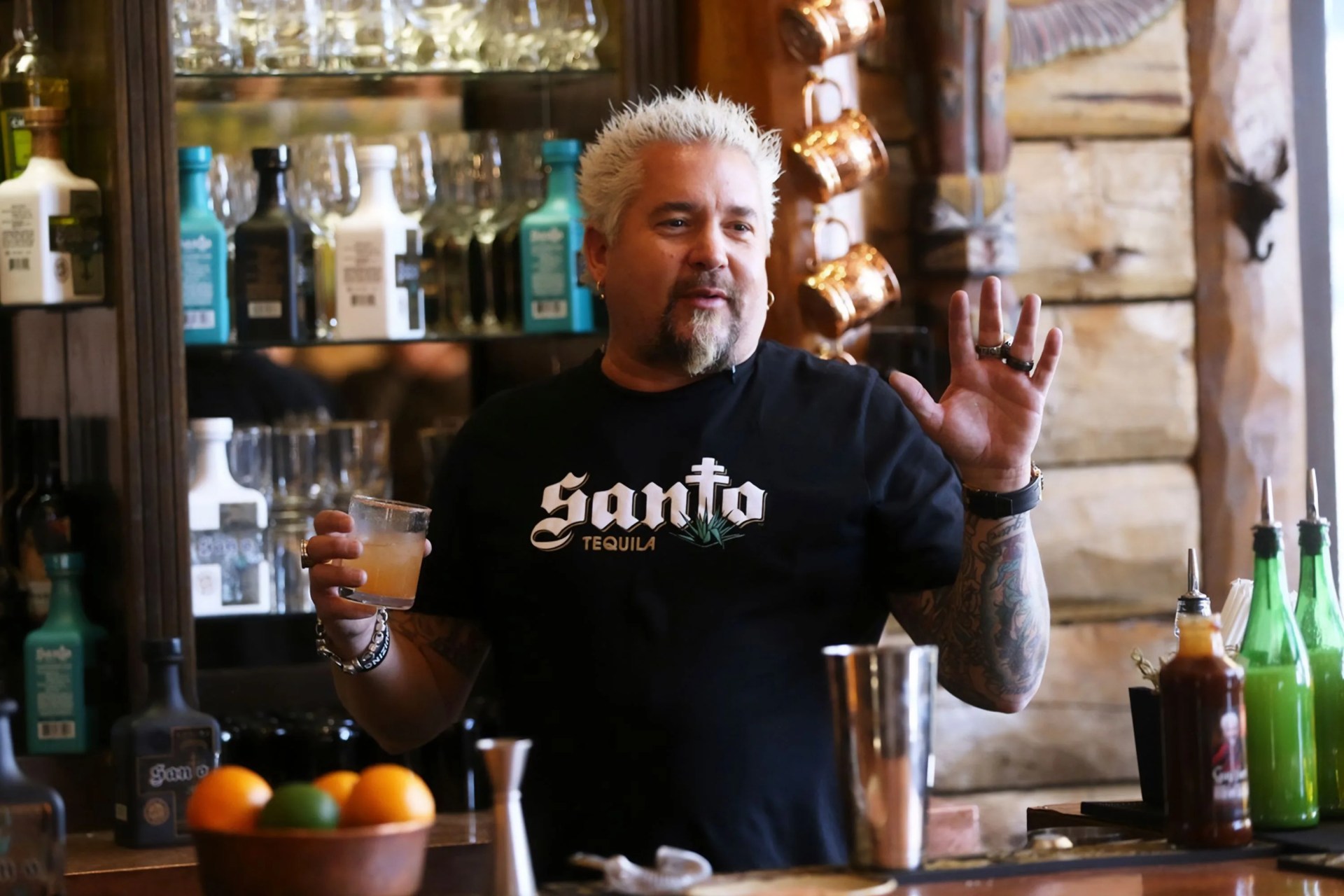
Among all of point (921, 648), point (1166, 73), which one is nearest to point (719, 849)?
point (921, 648)

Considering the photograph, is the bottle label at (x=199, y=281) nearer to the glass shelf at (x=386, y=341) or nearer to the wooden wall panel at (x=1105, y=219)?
the glass shelf at (x=386, y=341)

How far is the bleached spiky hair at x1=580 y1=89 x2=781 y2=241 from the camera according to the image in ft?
6.81

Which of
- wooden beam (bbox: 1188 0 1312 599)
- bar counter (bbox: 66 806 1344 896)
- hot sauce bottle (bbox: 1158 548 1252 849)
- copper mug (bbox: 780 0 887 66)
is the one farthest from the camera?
wooden beam (bbox: 1188 0 1312 599)

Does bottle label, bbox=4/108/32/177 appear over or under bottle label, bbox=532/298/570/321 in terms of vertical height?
over

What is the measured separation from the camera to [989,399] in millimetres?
1741

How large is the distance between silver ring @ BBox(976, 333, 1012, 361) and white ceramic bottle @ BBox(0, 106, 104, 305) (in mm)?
1477

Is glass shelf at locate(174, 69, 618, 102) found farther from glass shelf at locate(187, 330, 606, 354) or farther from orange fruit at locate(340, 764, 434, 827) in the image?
orange fruit at locate(340, 764, 434, 827)

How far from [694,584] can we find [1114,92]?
1.48 m

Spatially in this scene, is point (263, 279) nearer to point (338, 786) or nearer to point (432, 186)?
point (432, 186)

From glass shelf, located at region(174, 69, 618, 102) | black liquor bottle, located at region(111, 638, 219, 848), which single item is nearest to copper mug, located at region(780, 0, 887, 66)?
glass shelf, located at region(174, 69, 618, 102)

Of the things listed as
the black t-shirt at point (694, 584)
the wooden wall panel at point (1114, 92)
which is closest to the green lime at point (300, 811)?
the black t-shirt at point (694, 584)

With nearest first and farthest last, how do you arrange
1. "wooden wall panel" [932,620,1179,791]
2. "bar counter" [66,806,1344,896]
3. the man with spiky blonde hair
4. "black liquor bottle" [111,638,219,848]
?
"bar counter" [66,806,1344,896], the man with spiky blonde hair, "black liquor bottle" [111,638,219,848], "wooden wall panel" [932,620,1179,791]

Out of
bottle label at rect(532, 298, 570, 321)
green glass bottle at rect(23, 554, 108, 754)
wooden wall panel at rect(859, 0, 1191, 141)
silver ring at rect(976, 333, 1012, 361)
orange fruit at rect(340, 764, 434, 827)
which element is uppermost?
wooden wall panel at rect(859, 0, 1191, 141)

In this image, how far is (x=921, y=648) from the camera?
140 cm
